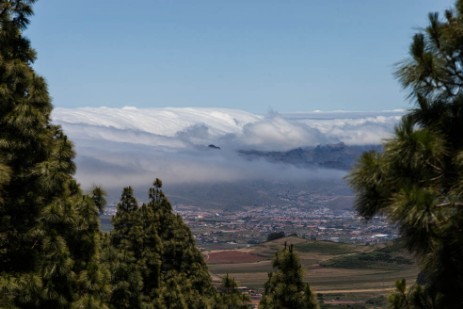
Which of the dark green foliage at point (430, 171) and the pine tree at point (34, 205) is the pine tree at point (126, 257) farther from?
the dark green foliage at point (430, 171)

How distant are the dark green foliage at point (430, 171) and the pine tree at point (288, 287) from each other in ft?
45.3

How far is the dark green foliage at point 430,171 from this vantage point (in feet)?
25.4

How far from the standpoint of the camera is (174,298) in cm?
3180

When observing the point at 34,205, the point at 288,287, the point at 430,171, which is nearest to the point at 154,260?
the point at 288,287

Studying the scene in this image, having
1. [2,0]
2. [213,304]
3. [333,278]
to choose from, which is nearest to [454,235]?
[2,0]

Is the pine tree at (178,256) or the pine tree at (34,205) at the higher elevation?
the pine tree at (34,205)

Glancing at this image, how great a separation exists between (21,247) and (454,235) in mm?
10861

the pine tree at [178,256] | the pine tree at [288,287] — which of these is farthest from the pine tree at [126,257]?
the pine tree at [288,287]

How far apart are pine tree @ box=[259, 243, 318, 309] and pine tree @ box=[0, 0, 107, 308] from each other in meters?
9.67

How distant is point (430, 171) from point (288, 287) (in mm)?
15735

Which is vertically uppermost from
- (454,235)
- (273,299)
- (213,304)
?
(454,235)

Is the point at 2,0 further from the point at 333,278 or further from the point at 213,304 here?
the point at 333,278

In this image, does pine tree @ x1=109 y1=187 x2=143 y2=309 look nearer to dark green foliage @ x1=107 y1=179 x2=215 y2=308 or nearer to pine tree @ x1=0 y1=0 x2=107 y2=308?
dark green foliage @ x1=107 y1=179 x2=215 y2=308

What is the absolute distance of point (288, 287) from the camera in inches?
909
